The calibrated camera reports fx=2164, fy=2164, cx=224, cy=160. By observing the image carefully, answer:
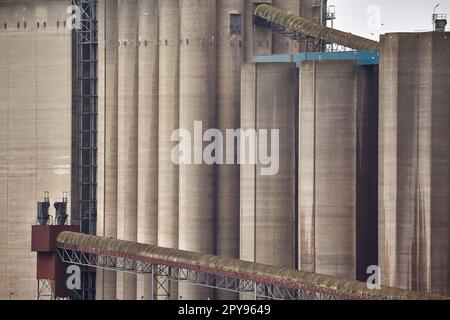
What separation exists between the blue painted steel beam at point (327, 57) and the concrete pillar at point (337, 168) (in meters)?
0.82

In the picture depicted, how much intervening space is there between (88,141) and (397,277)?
38593mm

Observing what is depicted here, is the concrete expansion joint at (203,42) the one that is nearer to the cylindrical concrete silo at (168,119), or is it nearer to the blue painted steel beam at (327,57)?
the cylindrical concrete silo at (168,119)

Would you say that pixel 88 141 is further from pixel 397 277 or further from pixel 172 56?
pixel 397 277

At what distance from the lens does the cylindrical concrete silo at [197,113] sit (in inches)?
6033

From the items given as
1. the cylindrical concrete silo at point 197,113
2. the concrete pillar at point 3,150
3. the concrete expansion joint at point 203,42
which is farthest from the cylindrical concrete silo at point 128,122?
the concrete pillar at point 3,150

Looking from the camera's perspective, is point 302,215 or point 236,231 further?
point 236,231

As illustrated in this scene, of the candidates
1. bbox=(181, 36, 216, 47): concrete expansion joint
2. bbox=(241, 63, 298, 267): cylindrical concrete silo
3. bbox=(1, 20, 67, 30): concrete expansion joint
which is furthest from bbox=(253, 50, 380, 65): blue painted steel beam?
bbox=(1, 20, 67, 30): concrete expansion joint

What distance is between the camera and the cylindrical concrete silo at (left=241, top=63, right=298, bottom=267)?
146000 mm

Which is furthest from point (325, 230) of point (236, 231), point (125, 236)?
point (125, 236)

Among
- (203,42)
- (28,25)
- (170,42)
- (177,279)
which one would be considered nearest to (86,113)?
(28,25)

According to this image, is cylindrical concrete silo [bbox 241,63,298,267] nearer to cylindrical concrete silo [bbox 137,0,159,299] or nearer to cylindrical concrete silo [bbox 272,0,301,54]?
cylindrical concrete silo [bbox 272,0,301,54]

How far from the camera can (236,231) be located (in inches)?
6068
